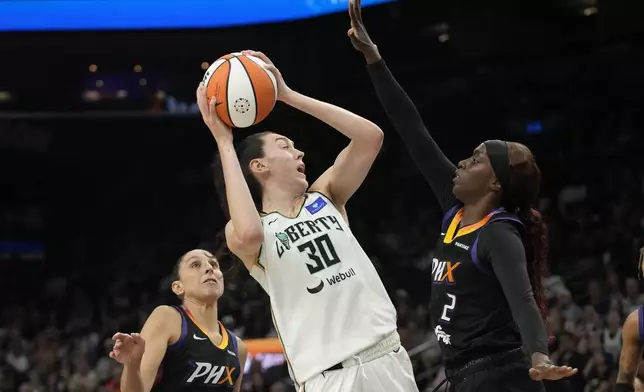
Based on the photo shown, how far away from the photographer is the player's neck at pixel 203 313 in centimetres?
510

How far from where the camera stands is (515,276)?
321 cm

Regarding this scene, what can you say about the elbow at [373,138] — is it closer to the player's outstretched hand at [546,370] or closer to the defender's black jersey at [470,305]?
the defender's black jersey at [470,305]

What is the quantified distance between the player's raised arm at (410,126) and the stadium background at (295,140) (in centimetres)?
493

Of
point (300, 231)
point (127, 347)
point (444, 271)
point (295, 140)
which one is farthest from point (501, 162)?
point (295, 140)

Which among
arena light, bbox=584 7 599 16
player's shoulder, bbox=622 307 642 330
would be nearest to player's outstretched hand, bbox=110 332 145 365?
player's shoulder, bbox=622 307 642 330

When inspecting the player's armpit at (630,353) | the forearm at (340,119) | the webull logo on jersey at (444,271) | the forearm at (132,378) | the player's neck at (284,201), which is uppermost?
the forearm at (340,119)

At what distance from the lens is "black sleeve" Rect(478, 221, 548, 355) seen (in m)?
3.12

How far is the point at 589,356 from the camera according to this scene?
821 cm

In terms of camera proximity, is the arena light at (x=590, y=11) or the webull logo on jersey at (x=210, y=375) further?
the arena light at (x=590, y=11)

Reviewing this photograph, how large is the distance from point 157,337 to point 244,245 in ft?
4.65

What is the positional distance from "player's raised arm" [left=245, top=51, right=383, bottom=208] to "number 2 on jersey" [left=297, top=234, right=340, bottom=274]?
1.06 feet

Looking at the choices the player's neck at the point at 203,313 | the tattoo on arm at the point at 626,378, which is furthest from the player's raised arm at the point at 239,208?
the tattoo on arm at the point at 626,378

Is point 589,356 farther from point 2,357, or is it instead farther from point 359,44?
point 2,357

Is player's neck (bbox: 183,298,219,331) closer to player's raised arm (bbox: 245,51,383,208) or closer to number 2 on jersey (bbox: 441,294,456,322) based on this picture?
player's raised arm (bbox: 245,51,383,208)
